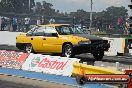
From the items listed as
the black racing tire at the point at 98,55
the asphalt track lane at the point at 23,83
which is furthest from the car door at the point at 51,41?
the asphalt track lane at the point at 23,83

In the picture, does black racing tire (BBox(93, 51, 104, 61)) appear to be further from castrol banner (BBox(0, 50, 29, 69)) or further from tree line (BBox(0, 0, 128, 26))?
tree line (BBox(0, 0, 128, 26))

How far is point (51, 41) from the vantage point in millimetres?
16875

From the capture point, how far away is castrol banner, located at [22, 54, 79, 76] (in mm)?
12234

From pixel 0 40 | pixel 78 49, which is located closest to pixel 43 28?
pixel 78 49

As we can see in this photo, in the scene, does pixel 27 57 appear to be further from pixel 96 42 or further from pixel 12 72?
pixel 96 42

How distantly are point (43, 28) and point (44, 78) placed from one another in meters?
5.26

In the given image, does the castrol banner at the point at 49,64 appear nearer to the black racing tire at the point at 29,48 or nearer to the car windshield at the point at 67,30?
the car windshield at the point at 67,30

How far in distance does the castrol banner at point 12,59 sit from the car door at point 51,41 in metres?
2.46

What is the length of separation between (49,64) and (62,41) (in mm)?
3395

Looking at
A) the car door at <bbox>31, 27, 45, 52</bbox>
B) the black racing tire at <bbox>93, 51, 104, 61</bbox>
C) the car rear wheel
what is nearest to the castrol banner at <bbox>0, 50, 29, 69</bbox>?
the car door at <bbox>31, 27, 45, 52</bbox>

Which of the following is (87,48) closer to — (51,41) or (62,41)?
(62,41)

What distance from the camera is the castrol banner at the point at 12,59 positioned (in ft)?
47.1

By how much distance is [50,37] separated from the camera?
16.9 metres

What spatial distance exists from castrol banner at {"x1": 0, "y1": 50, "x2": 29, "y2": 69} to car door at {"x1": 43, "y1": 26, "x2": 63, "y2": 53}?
8.08 feet
